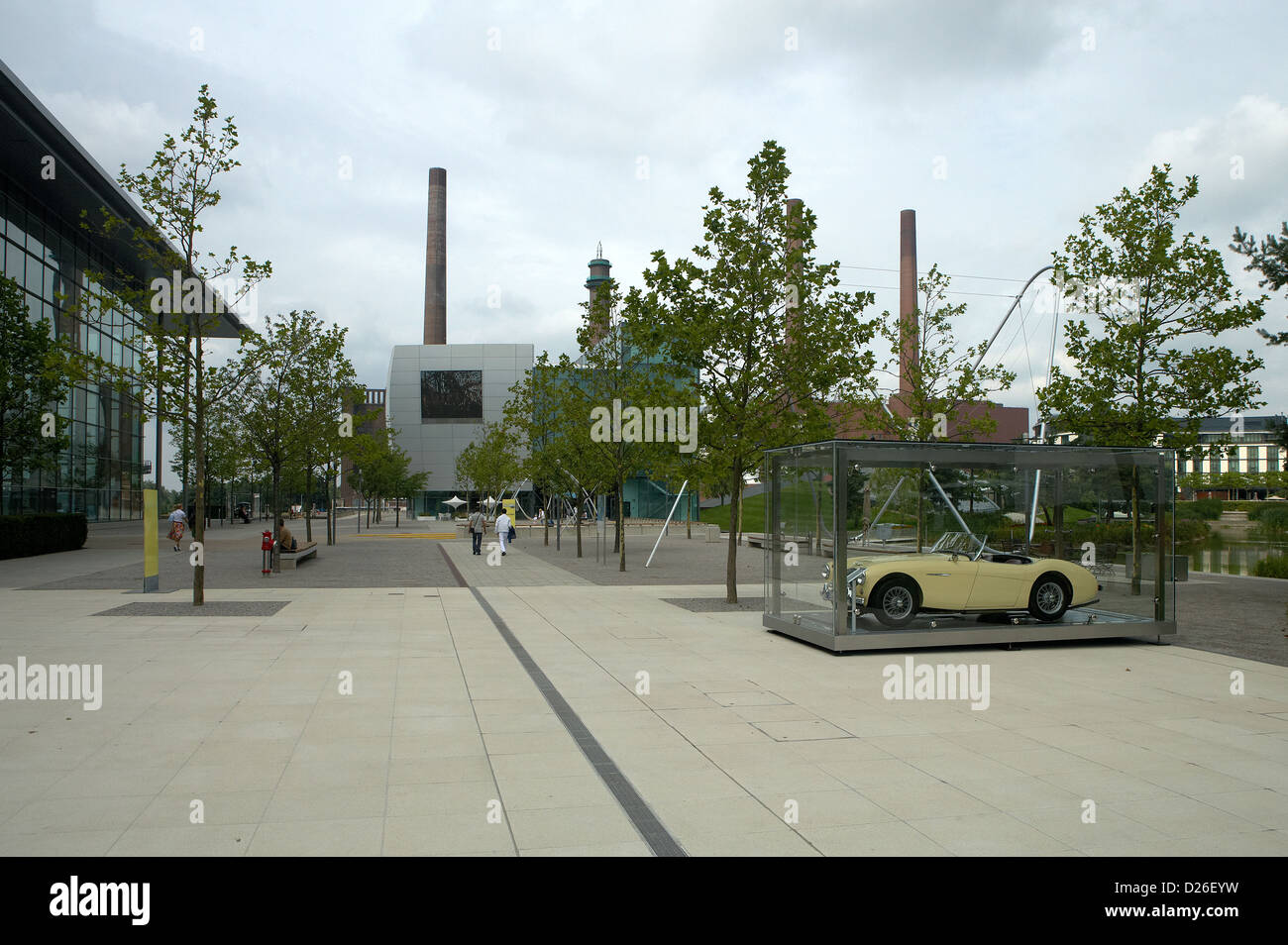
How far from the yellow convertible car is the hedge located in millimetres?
24476

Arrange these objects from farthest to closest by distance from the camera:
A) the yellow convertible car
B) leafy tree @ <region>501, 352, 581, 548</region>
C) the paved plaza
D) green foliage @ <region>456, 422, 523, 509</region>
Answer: green foliage @ <region>456, 422, 523, 509</region> < leafy tree @ <region>501, 352, 581, 548</region> < the yellow convertible car < the paved plaza

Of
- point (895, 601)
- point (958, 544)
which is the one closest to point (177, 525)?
point (895, 601)

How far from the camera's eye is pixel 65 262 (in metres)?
41.1

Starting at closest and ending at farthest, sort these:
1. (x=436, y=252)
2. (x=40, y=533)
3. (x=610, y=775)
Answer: (x=610, y=775), (x=40, y=533), (x=436, y=252)

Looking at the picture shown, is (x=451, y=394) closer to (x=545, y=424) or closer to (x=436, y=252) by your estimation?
(x=436, y=252)

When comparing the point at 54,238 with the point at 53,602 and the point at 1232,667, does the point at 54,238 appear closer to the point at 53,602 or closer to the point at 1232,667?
the point at 53,602

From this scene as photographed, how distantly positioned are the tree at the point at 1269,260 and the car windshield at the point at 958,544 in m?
6.55

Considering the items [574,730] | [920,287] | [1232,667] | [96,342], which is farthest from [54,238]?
[1232,667]

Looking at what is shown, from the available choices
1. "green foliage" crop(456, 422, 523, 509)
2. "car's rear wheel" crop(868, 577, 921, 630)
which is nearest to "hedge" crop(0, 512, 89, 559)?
"green foliage" crop(456, 422, 523, 509)

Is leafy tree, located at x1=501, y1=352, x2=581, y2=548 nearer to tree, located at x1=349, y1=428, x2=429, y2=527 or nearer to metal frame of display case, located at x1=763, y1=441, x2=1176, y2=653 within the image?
tree, located at x1=349, y1=428, x2=429, y2=527

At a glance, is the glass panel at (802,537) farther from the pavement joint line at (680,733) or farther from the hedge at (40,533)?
the hedge at (40,533)

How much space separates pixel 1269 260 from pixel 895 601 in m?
→ 8.28

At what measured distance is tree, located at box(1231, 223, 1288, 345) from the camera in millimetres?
13648
